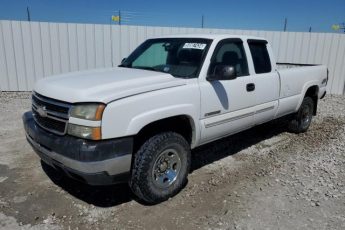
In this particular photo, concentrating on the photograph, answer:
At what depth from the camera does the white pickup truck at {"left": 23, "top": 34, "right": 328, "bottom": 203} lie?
3.11 meters

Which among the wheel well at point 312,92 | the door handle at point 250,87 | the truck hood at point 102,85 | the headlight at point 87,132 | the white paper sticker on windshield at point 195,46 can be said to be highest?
the white paper sticker on windshield at point 195,46

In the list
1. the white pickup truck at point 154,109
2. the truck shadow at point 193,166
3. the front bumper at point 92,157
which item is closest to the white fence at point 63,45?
the truck shadow at point 193,166

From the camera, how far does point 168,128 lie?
3.80 meters

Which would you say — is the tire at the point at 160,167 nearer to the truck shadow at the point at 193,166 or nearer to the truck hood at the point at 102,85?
the truck shadow at the point at 193,166

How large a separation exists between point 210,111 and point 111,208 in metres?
1.66

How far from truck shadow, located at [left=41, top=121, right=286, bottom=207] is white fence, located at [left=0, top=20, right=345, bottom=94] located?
555 centimetres

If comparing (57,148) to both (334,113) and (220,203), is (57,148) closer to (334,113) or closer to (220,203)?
(220,203)

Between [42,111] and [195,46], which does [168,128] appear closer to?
[195,46]

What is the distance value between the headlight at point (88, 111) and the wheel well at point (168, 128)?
609 millimetres

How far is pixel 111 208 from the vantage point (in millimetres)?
3699

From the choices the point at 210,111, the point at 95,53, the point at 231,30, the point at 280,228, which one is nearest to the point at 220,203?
the point at 280,228

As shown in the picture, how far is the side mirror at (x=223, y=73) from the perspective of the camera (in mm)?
3924

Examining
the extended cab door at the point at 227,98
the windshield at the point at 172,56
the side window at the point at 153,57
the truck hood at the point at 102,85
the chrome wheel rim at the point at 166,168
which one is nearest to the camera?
the truck hood at the point at 102,85

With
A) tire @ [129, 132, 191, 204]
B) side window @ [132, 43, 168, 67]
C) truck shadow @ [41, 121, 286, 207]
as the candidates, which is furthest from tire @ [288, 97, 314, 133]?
tire @ [129, 132, 191, 204]
